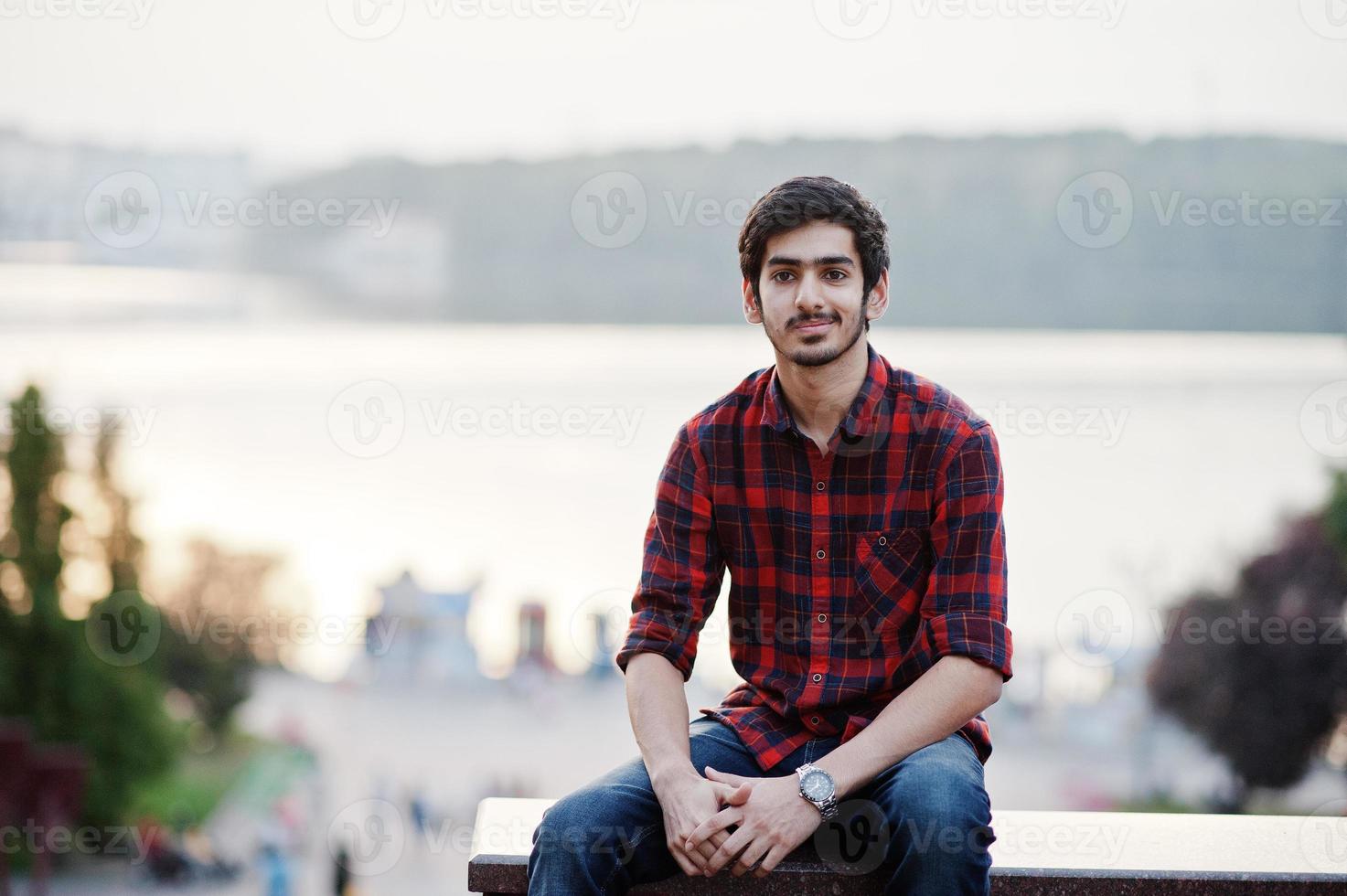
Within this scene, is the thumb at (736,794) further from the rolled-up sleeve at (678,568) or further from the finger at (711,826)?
the rolled-up sleeve at (678,568)

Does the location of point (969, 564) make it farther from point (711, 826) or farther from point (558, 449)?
point (558, 449)

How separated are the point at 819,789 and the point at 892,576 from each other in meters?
0.38

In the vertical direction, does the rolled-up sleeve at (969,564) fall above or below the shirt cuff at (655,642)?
above

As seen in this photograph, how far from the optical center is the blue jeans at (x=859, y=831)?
1.77 m

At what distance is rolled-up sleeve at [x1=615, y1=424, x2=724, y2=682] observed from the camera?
82.8 inches

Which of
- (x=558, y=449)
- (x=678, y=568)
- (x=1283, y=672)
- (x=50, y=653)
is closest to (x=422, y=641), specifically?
(x=558, y=449)

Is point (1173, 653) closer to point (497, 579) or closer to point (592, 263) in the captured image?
point (497, 579)

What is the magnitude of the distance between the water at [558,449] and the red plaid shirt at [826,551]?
31.8 metres

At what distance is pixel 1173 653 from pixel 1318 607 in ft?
19.7


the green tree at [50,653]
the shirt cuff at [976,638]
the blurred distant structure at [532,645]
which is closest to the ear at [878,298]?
the shirt cuff at [976,638]

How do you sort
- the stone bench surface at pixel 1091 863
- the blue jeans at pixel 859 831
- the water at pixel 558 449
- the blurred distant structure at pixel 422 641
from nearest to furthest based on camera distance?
the blue jeans at pixel 859 831 → the stone bench surface at pixel 1091 863 → the blurred distant structure at pixel 422 641 → the water at pixel 558 449

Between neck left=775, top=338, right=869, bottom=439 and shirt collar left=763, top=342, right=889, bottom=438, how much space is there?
0.05 feet

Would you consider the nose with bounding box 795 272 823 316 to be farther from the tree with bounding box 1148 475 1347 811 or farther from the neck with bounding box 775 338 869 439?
the tree with bounding box 1148 475 1347 811

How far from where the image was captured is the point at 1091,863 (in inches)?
81.4
